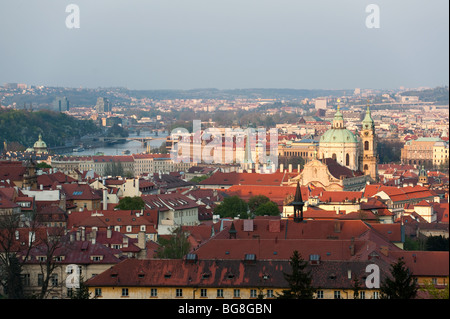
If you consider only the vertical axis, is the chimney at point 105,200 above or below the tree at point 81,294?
below

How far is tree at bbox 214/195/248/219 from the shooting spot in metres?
42.7

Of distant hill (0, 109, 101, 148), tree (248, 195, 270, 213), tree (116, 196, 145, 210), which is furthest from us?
distant hill (0, 109, 101, 148)

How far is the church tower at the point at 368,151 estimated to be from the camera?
237ft

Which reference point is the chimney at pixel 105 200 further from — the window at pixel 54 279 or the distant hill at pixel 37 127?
the distant hill at pixel 37 127

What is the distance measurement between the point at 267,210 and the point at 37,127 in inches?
4062

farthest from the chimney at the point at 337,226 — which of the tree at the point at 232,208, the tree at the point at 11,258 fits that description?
the tree at the point at 232,208

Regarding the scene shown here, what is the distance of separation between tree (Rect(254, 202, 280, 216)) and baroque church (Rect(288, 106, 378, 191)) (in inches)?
575

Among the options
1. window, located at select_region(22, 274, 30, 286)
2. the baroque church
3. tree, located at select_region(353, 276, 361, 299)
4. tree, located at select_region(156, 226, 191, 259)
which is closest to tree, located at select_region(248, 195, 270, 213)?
the baroque church

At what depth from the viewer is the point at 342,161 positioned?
232 feet

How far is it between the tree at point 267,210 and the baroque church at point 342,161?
1460cm

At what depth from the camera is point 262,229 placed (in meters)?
28.9

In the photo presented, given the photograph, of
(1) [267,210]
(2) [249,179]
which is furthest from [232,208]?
(2) [249,179]

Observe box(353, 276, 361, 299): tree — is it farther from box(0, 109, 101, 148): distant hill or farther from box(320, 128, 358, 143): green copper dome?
box(0, 109, 101, 148): distant hill
